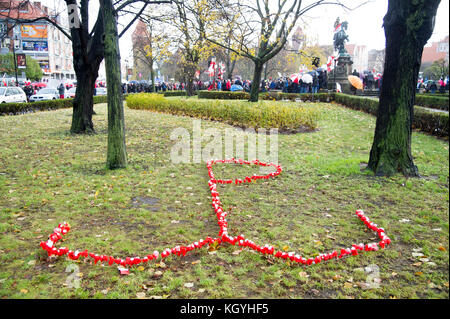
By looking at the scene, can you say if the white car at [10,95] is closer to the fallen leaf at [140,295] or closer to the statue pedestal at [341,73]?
the fallen leaf at [140,295]

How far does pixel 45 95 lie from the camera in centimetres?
2788

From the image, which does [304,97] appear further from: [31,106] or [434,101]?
[31,106]

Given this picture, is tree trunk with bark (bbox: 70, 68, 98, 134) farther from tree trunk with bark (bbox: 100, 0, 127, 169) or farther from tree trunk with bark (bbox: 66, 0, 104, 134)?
tree trunk with bark (bbox: 100, 0, 127, 169)

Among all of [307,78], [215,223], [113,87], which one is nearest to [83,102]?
[113,87]

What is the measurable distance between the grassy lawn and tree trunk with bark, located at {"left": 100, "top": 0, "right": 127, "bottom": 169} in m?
0.44

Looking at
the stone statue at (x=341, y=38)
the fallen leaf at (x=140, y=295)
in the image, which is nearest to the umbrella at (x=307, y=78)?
the stone statue at (x=341, y=38)

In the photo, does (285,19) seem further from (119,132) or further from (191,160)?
(119,132)

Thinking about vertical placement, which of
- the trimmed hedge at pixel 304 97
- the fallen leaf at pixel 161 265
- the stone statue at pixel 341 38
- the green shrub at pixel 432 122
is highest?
the stone statue at pixel 341 38

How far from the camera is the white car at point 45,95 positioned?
27408mm

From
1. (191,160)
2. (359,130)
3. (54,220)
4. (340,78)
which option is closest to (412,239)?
(54,220)

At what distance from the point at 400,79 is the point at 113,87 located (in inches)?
218

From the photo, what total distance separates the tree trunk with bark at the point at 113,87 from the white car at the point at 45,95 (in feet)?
77.0

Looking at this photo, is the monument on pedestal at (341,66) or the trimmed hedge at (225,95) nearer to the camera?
the trimmed hedge at (225,95)

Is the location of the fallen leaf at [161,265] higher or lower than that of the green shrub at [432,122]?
lower
